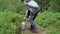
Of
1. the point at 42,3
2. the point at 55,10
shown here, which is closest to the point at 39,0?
the point at 42,3

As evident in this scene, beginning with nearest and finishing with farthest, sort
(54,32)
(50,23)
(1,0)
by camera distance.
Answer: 1. (54,32)
2. (50,23)
3. (1,0)

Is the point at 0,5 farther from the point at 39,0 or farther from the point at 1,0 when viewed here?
the point at 39,0

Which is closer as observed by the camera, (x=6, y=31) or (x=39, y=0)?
(x=6, y=31)

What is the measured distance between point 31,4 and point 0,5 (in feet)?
14.4

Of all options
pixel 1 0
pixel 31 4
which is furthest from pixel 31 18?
pixel 1 0

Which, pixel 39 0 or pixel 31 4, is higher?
pixel 31 4

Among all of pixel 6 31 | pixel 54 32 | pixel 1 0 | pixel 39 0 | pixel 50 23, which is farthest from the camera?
pixel 39 0

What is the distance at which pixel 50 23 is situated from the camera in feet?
31.2

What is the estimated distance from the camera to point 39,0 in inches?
876

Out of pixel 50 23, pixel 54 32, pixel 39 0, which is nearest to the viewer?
pixel 54 32

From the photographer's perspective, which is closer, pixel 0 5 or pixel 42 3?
pixel 0 5

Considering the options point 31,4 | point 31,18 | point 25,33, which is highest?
point 31,4

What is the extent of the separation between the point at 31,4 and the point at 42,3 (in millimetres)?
14995

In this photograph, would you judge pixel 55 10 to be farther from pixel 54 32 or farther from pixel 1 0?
pixel 54 32
